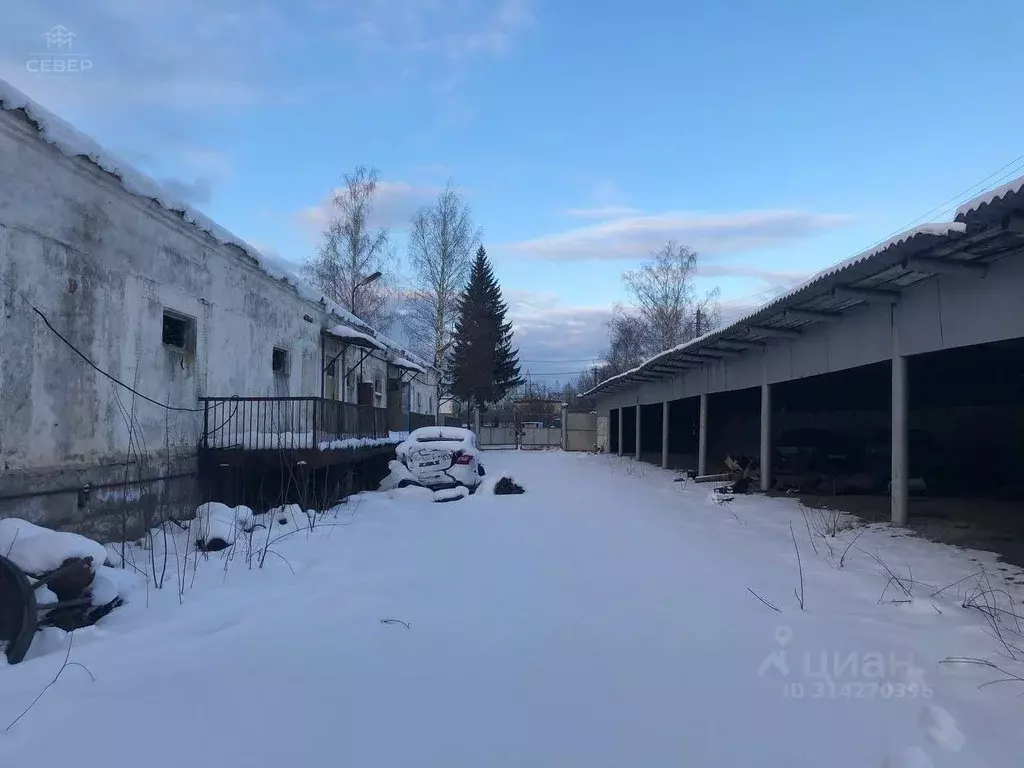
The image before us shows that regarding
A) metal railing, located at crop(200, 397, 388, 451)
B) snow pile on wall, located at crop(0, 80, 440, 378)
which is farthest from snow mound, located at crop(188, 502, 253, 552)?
snow pile on wall, located at crop(0, 80, 440, 378)

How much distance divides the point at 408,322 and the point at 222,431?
27.2m

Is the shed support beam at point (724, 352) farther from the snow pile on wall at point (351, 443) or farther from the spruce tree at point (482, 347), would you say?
the spruce tree at point (482, 347)

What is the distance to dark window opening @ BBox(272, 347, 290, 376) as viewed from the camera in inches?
492

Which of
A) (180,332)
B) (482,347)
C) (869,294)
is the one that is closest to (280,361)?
(180,332)

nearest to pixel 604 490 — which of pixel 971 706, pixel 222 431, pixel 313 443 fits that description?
pixel 313 443

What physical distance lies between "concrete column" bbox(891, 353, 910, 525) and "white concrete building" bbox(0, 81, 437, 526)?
901cm

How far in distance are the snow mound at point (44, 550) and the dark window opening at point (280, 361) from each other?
8112 millimetres

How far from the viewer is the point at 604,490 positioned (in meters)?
14.1

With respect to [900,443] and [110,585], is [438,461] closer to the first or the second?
[900,443]

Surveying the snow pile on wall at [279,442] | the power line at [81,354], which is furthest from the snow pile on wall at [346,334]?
the power line at [81,354]

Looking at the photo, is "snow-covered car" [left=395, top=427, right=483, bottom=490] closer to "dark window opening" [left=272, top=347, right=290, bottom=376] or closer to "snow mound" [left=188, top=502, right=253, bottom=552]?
"dark window opening" [left=272, top=347, right=290, bottom=376]

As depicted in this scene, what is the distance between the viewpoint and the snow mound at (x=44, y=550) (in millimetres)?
4188

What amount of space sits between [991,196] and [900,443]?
4.23 meters

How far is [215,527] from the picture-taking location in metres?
6.75
